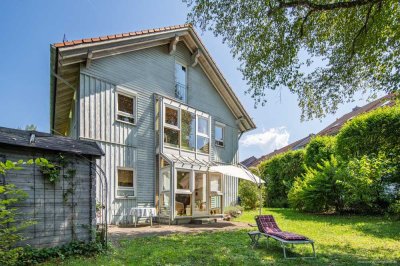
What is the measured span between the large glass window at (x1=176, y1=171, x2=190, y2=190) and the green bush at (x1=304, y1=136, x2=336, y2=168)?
365 inches

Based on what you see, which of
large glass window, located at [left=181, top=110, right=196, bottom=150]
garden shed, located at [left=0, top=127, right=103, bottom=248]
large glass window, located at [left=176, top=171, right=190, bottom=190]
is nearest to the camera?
garden shed, located at [left=0, top=127, right=103, bottom=248]

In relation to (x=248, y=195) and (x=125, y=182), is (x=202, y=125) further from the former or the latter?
(x=248, y=195)

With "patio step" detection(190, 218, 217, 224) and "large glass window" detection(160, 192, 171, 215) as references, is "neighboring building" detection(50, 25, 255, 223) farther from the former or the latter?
"patio step" detection(190, 218, 217, 224)

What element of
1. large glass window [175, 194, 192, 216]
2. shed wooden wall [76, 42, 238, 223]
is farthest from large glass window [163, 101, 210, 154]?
large glass window [175, 194, 192, 216]

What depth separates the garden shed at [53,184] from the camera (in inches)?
236

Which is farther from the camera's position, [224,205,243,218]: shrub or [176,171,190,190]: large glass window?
[224,205,243,218]: shrub

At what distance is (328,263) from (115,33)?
1104cm

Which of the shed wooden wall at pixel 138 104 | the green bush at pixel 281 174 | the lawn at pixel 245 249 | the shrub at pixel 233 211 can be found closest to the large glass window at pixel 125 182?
the shed wooden wall at pixel 138 104

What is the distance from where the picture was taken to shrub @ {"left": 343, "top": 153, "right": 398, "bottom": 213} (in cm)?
1268

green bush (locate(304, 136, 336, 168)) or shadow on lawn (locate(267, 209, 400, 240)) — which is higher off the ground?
green bush (locate(304, 136, 336, 168))

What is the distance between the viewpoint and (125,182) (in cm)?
1196

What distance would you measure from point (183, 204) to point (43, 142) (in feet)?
25.8

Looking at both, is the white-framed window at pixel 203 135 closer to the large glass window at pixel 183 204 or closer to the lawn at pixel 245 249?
the large glass window at pixel 183 204

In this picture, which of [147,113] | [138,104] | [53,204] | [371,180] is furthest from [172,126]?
[371,180]
